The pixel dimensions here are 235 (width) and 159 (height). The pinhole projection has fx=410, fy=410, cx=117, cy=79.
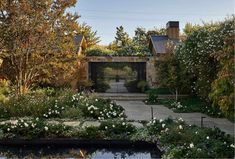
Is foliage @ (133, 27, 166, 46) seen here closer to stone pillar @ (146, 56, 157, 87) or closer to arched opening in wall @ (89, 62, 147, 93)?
stone pillar @ (146, 56, 157, 87)

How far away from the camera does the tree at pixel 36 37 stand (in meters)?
17.5

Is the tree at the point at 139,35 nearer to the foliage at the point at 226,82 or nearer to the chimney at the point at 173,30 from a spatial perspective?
the chimney at the point at 173,30

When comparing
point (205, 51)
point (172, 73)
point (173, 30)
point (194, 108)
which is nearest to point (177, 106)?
point (194, 108)

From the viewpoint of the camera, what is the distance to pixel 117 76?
87.4ft

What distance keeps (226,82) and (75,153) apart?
4.31 meters

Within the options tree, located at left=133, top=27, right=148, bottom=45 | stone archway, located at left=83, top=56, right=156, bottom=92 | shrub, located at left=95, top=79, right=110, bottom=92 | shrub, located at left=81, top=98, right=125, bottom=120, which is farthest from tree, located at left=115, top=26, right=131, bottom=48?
shrub, located at left=81, top=98, right=125, bottom=120

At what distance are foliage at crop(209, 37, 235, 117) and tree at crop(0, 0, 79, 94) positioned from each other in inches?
445

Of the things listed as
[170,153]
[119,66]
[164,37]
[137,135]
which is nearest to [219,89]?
[170,153]

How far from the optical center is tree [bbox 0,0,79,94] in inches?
688

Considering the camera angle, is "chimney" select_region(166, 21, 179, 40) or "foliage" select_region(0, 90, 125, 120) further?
"chimney" select_region(166, 21, 179, 40)

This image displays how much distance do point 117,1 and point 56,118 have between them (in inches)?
298

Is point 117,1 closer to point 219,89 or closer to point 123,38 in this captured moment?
point 219,89

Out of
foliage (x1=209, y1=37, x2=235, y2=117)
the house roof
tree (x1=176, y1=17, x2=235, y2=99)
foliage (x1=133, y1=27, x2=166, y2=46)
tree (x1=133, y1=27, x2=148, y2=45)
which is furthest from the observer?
tree (x1=133, y1=27, x2=148, y2=45)

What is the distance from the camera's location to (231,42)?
24.7 ft
